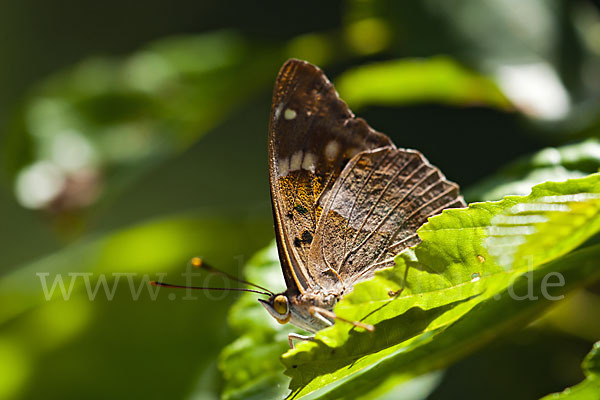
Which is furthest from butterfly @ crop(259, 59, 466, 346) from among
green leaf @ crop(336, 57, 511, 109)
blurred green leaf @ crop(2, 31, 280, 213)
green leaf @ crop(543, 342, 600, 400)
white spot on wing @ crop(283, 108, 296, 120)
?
blurred green leaf @ crop(2, 31, 280, 213)

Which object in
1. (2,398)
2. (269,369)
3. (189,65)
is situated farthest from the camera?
(189,65)

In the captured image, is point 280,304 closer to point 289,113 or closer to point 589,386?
point 289,113

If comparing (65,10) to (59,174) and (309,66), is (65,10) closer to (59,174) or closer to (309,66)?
(59,174)

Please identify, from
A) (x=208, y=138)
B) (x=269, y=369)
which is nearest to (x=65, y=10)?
(x=208, y=138)

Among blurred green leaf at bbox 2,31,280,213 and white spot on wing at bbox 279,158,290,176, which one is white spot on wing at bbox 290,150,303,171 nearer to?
white spot on wing at bbox 279,158,290,176

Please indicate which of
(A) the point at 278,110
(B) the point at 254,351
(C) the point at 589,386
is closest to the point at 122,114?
(A) the point at 278,110

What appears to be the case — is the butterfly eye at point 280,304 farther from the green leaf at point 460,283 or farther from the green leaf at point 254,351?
the green leaf at point 460,283

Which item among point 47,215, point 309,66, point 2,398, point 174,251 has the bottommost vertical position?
point 2,398
